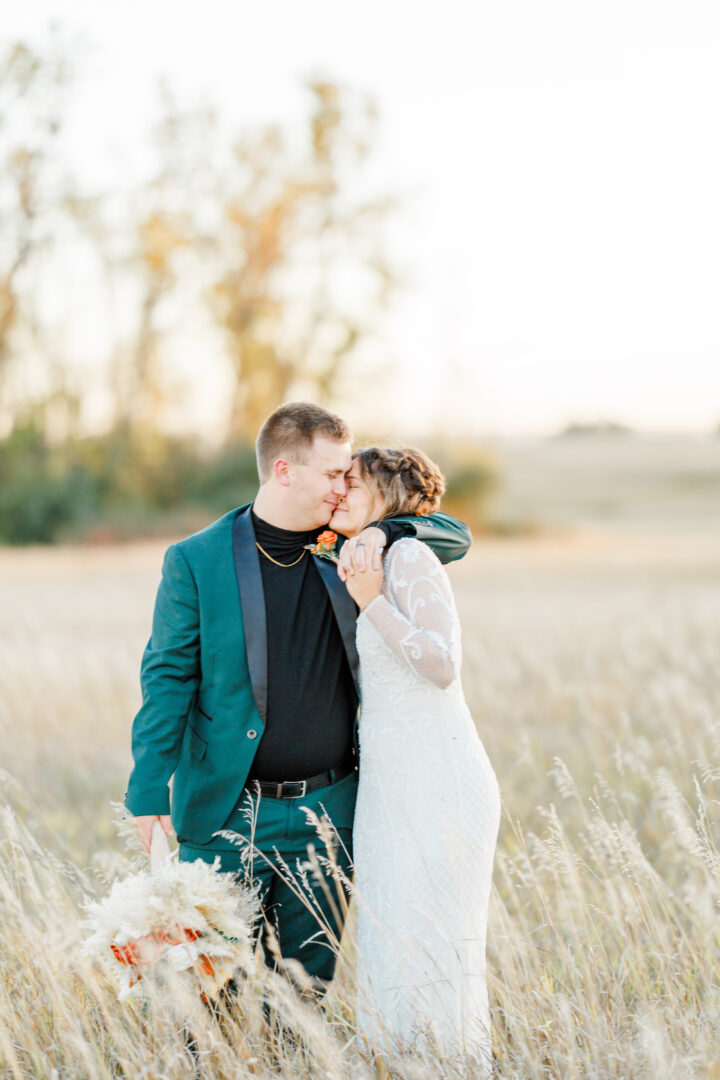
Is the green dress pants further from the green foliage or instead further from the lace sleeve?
the green foliage

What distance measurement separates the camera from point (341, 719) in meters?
3.46

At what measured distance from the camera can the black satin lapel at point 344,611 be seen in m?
3.40

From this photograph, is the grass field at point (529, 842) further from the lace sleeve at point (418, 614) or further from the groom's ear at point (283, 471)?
the groom's ear at point (283, 471)

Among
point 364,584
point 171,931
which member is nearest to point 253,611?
point 364,584

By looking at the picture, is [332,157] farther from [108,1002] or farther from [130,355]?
[108,1002]

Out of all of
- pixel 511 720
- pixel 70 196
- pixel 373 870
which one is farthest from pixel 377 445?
pixel 70 196

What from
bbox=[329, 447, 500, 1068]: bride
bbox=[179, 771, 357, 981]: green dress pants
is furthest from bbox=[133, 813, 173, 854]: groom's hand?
bbox=[329, 447, 500, 1068]: bride

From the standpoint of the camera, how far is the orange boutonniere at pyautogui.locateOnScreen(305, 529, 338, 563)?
3408 millimetres

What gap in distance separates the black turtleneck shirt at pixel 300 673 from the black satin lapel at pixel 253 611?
0.06 metres

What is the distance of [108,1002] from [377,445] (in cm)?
203

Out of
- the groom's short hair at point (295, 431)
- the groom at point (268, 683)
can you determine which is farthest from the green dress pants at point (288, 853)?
the groom's short hair at point (295, 431)

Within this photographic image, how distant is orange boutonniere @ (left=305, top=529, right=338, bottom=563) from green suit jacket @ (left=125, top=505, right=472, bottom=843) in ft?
0.39

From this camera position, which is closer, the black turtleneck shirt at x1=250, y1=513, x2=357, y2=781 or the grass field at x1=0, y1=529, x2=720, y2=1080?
the grass field at x1=0, y1=529, x2=720, y2=1080

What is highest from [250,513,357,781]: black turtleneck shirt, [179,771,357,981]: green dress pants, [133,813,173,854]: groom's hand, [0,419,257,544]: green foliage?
[250,513,357,781]: black turtleneck shirt
